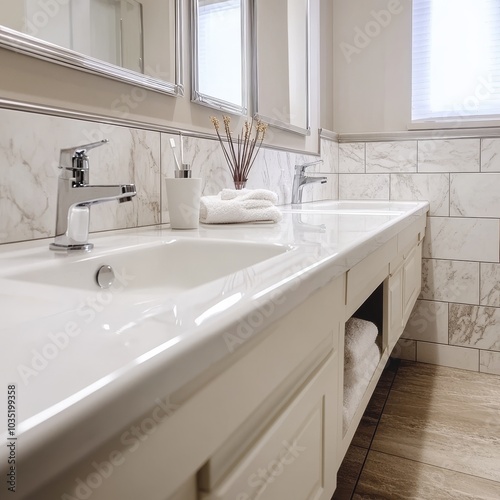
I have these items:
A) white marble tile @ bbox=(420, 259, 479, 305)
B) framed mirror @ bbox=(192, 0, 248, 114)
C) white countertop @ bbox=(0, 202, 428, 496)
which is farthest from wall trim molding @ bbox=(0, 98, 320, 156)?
white marble tile @ bbox=(420, 259, 479, 305)

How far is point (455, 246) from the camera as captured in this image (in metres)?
2.49

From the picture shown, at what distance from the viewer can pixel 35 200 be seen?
0.93 m

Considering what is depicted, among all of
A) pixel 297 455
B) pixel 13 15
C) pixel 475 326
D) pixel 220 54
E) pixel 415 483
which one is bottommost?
pixel 415 483

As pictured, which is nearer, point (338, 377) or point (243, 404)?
point (243, 404)

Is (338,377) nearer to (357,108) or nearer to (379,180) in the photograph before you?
(379,180)

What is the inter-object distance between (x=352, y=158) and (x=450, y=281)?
84cm

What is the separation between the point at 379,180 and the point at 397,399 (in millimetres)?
1161

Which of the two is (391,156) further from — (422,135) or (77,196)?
(77,196)

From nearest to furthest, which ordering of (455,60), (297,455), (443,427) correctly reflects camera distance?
(297,455)
(443,427)
(455,60)

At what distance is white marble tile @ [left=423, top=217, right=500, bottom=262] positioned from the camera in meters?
2.43

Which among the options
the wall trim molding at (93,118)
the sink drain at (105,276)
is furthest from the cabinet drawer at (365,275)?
the wall trim molding at (93,118)

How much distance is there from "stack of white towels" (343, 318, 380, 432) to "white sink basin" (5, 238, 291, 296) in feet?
1.37

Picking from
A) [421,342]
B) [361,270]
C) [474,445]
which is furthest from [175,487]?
[421,342]

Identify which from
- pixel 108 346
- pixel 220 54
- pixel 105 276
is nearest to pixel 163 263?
pixel 105 276
